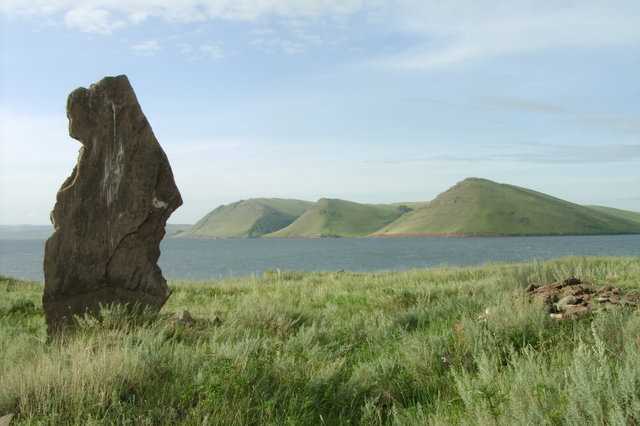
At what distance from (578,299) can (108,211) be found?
759 cm

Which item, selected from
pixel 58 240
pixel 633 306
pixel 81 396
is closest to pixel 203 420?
pixel 81 396

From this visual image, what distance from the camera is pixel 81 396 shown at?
4.66 meters

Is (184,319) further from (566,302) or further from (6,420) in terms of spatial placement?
(566,302)

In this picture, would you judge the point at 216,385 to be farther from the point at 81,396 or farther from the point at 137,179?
the point at 137,179

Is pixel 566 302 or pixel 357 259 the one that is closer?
pixel 566 302

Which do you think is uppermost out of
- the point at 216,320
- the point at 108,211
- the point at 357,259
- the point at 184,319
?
the point at 108,211

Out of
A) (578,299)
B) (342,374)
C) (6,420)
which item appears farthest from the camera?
(578,299)

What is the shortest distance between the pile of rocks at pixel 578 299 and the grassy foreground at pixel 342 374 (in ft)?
1.26

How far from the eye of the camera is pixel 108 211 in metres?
8.89

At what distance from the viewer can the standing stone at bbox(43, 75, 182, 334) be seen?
859 cm

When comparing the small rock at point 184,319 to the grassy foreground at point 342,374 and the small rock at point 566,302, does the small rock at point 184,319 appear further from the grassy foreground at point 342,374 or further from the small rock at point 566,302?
the small rock at point 566,302

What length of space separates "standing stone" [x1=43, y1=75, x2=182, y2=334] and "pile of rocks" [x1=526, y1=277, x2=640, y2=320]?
625cm

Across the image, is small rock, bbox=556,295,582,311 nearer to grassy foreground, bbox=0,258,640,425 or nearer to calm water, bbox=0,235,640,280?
grassy foreground, bbox=0,258,640,425

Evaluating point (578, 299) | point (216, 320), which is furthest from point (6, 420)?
point (578, 299)
